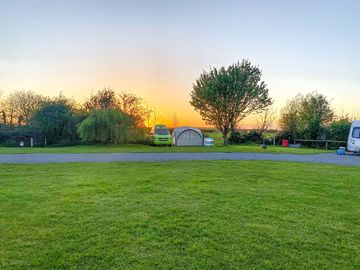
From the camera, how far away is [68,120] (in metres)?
27.8

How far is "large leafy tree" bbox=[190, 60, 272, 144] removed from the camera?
28688 mm

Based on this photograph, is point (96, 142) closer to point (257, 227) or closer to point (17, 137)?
point (17, 137)

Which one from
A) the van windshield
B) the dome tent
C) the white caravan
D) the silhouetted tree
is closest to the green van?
the van windshield

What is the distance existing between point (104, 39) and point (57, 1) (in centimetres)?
257

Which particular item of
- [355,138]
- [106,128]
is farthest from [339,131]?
[106,128]

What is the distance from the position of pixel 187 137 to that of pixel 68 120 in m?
12.0

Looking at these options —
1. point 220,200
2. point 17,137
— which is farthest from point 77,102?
point 220,200

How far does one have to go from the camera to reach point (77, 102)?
113 feet

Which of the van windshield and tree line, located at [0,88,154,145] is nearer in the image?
tree line, located at [0,88,154,145]

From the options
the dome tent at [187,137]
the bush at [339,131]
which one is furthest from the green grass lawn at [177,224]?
the dome tent at [187,137]

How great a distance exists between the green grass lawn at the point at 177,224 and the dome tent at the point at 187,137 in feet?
67.9

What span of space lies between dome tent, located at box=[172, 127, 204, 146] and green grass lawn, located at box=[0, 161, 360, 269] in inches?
815

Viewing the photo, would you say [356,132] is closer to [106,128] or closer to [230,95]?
[230,95]

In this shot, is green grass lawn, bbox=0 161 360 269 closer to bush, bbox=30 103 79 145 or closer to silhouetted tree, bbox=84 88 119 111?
bush, bbox=30 103 79 145
